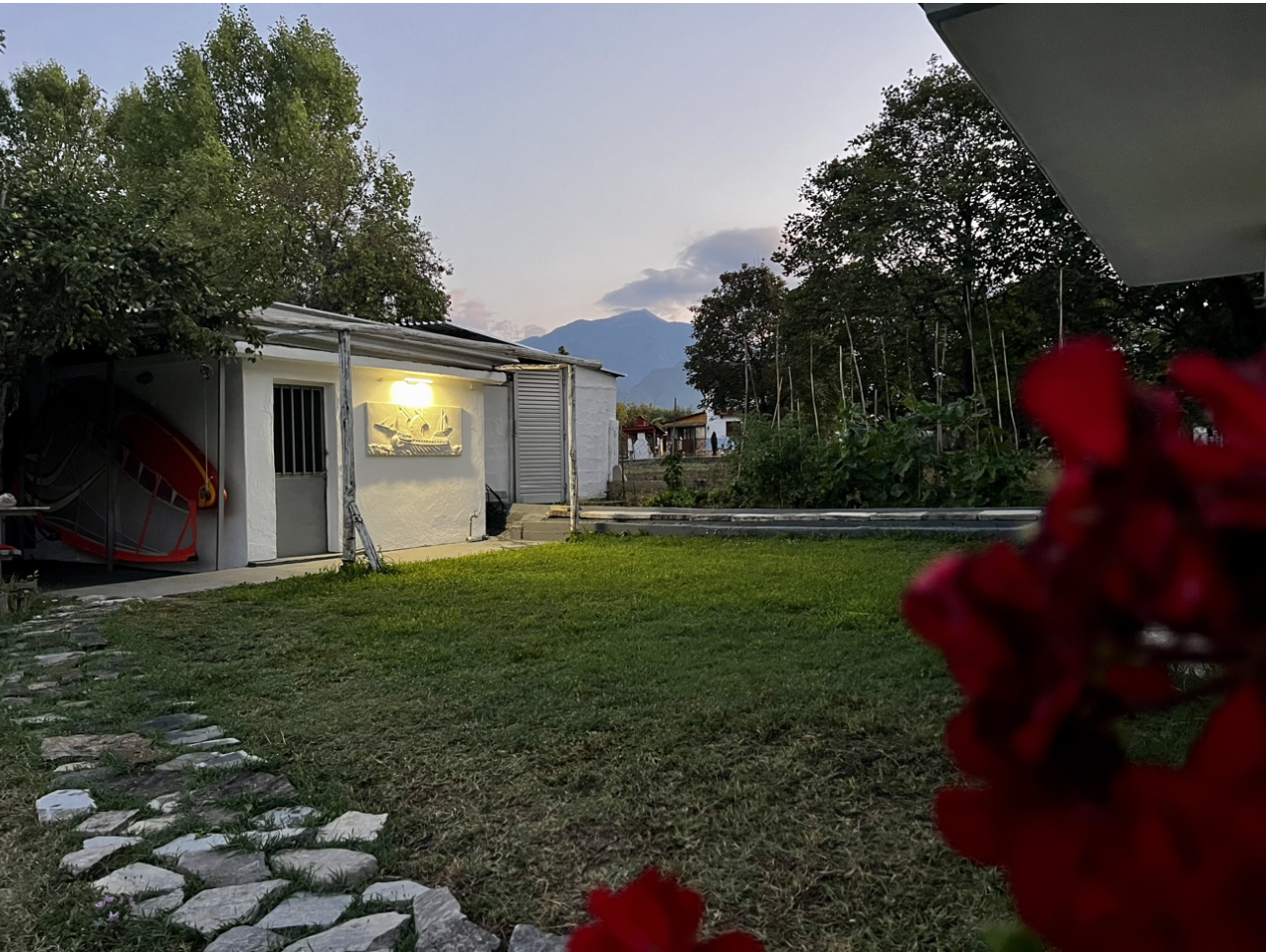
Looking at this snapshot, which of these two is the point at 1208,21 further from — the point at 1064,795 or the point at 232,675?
the point at 232,675

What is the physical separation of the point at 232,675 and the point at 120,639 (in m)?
1.41

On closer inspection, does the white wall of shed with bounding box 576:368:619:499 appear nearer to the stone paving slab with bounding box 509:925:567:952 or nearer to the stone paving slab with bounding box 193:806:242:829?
the stone paving slab with bounding box 193:806:242:829

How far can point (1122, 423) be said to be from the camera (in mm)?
265

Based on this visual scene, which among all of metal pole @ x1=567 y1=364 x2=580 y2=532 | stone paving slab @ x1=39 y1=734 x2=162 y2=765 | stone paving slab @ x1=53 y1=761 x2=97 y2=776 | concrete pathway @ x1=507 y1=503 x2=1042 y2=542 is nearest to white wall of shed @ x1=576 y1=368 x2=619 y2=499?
concrete pathway @ x1=507 y1=503 x2=1042 y2=542

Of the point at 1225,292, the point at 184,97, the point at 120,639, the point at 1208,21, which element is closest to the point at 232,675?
the point at 120,639

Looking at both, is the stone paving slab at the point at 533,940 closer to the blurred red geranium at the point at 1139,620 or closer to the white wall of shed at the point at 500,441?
the blurred red geranium at the point at 1139,620

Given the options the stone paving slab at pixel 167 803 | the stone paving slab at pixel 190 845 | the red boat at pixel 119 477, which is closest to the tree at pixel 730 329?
the red boat at pixel 119 477

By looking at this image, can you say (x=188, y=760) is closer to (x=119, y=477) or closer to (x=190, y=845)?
(x=190, y=845)

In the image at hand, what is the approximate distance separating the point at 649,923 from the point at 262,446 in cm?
955

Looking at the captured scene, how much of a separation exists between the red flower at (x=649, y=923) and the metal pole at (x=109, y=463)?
33.1 ft

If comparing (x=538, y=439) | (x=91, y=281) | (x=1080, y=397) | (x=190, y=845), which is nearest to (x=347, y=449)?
(x=91, y=281)

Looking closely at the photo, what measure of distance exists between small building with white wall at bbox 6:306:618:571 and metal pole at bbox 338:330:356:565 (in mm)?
234

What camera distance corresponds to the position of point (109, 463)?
9141mm

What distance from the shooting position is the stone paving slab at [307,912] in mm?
2199
